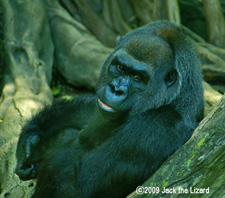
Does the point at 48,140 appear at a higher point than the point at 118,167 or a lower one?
lower

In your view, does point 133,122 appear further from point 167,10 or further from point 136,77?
point 167,10

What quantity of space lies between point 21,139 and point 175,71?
2464mm

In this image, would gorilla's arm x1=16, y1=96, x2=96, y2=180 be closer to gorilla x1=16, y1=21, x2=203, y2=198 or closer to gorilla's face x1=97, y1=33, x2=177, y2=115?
gorilla x1=16, y1=21, x2=203, y2=198

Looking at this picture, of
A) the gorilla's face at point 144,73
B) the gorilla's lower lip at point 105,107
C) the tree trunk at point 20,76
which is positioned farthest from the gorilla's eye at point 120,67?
the tree trunk at point 20,76

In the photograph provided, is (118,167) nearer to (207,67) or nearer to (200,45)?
(207,67)

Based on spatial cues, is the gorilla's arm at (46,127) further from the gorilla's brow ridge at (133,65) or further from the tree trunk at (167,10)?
the tree trunk at (167,10)

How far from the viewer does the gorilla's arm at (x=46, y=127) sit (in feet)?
15.0

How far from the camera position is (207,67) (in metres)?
7.72

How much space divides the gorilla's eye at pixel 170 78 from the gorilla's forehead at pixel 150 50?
174mm

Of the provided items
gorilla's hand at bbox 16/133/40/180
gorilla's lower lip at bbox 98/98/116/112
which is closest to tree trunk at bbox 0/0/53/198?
gorilla's hand at bbox 16/133/40/180

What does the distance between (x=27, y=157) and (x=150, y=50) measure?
7.47 ft

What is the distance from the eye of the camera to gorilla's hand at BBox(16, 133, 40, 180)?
14.7 feet

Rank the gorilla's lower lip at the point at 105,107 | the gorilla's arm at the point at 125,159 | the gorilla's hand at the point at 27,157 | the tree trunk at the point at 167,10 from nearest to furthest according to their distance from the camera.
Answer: the gorilla's arm at the point at 125,159 < the gorilla's lower lip at the point at 105,107 < the gorilla's hand at the point at 27,157 < the tree trunk at the point at 167,10

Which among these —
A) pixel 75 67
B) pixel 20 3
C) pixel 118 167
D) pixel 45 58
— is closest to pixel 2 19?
pixel 20 3
